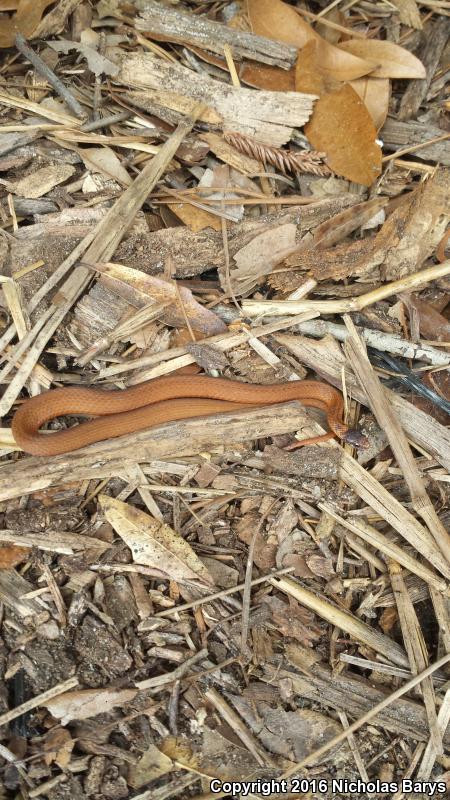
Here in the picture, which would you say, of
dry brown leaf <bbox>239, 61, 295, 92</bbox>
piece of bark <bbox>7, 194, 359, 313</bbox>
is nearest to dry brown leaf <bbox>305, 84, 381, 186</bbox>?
dry brown leaf <bbox>239, 61, 295, 92</bbox>

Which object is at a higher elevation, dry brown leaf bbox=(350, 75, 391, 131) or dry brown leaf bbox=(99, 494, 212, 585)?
dry brown leaf bbox=(350, 75, 391, 131)

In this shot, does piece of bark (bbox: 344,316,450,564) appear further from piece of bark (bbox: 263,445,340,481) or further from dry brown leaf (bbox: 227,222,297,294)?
dry brown leaf (bbox: 227,222,297,294)

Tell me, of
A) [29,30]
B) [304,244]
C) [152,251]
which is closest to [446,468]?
[304,244]

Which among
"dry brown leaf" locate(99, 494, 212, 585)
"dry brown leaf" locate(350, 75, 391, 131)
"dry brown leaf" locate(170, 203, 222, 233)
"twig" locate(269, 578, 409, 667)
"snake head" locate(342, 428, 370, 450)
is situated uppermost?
"dry brown leaf" locate(350, 75, 391, 131)

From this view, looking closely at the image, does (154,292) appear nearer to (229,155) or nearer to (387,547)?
(229,155)

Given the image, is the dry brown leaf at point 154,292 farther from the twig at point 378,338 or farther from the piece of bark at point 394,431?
the piece of bark at point 394,431

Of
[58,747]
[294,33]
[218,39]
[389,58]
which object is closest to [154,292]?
[218,39]

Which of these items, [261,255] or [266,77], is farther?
[266,77]

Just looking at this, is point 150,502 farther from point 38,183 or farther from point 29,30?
point 29,30
